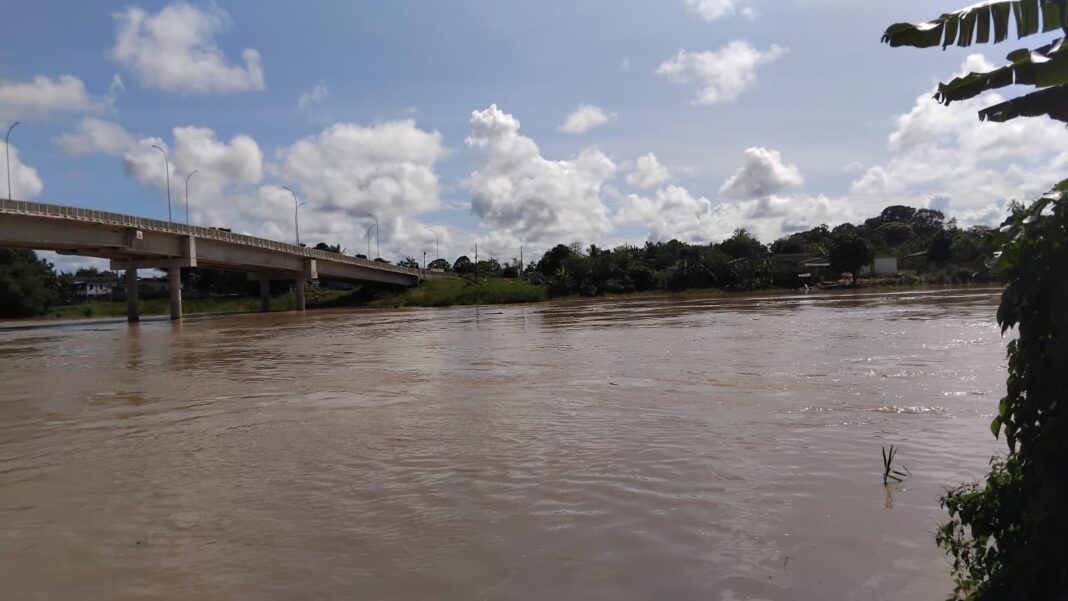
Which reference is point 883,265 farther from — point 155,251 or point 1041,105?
point 1041,105

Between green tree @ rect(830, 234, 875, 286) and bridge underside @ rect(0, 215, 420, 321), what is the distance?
203ft

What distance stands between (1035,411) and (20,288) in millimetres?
92639

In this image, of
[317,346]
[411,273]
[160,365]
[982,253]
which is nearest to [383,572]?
[982,253]

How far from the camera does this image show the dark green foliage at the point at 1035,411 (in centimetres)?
278

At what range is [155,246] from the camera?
→ 5606cm

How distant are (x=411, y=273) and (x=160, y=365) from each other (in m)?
74.4

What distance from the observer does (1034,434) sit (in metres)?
2.98

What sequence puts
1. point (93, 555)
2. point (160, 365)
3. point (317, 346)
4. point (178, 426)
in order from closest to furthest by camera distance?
1. point (93, 555)
2. point (178, 426)
3. point (160, 365)
4. point (317, 346)

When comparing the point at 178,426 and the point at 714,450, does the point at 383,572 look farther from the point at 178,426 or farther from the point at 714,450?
the point at 178,426

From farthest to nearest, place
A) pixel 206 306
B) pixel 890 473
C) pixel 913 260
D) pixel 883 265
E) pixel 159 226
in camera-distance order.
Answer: pixel 913 260 → pixel 883 265 → pixel 206 306 → pixel 159 226 → pixel 890 473

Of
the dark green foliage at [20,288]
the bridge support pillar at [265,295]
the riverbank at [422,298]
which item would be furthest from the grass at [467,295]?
the dark green foliage at [20,288]

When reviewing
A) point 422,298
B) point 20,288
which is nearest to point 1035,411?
point 422,298

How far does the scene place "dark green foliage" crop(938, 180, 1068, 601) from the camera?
278 cm

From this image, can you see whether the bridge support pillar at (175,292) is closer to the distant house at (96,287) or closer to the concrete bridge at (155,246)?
the concrete bridge at (155,246)
